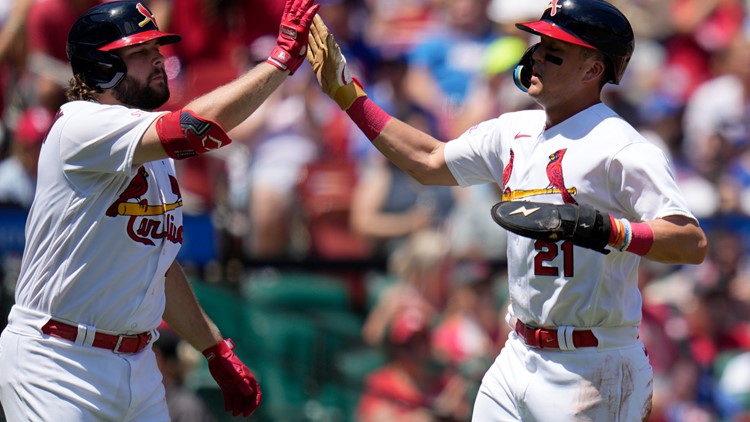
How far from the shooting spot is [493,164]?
4.66m

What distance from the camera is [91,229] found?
4.20 m

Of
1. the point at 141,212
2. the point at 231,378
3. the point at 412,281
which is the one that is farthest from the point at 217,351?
the point at 412,281

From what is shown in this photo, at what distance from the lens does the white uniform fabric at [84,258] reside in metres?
4.17

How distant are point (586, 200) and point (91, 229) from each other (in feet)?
5.89

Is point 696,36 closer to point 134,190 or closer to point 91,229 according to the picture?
point 134,190

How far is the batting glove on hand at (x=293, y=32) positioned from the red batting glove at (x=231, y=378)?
3.93 feet

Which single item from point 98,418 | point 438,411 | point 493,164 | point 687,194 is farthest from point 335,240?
point 98,418

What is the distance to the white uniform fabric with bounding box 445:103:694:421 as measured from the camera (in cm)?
410

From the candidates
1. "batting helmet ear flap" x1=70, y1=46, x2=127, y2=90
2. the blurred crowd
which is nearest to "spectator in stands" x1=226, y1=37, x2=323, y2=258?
the blurred crowd

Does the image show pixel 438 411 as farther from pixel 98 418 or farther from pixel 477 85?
pixel 98 418

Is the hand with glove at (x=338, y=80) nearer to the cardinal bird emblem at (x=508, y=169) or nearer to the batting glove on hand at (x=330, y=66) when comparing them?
the batting glove on hand at (x=330, y=66)

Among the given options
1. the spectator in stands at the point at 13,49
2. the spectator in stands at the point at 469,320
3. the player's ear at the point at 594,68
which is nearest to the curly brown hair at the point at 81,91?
the player's ear at the point at 594,68

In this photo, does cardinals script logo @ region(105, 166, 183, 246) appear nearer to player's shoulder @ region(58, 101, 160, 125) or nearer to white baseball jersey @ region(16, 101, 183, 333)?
white baseball jersey @ region(16, 101, 183, 333)

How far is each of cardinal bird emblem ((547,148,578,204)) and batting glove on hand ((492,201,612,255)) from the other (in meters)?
0.23
